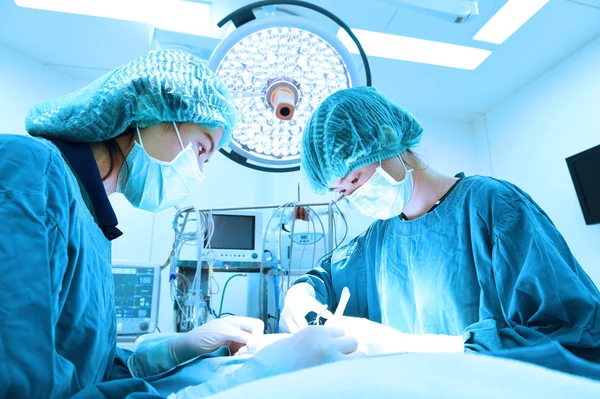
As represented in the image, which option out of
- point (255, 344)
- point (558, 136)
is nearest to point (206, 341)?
A: point (255, 344)

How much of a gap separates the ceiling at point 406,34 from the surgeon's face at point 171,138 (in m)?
1.43

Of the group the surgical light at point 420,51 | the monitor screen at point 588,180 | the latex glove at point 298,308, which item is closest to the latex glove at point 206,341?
the latex glove at point 298,308

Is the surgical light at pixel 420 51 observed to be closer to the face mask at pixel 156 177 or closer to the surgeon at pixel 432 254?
the surgeon at pixel 432 254

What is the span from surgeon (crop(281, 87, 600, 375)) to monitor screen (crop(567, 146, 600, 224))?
1.84 metres

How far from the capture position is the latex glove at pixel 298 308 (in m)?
1.14

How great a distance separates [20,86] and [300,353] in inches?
110

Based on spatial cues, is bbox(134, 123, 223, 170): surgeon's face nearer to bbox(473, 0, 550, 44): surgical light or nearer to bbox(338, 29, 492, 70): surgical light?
bbox(338, 29, 492, 70): surgical light

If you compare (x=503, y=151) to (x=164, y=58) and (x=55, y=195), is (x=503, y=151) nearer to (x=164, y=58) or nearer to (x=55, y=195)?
(x=164, y=58)

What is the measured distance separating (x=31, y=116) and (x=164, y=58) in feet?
1.07

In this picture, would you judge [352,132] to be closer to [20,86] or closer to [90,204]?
[90,204]

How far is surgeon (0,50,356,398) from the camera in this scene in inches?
17.1

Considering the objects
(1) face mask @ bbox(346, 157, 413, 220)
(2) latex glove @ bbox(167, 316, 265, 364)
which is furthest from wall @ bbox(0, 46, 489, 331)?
(2) latex glove @ bbox(167, 316, 265, 364)

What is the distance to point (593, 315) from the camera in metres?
0.70

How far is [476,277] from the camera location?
3.14ft
